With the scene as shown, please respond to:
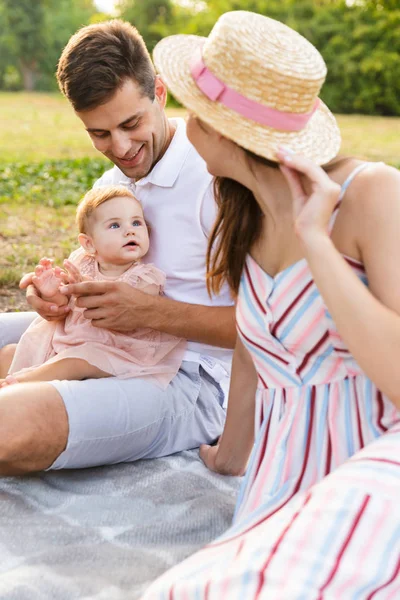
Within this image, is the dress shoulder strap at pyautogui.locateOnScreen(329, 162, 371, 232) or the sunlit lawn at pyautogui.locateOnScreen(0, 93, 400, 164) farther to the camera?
the sunlit lawn at pyautogui.locateOnScreen(0, 93, 400, 164)

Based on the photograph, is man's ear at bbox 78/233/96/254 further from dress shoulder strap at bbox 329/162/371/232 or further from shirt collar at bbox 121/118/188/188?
dress shoulder strap at bbox 329/162/371/232

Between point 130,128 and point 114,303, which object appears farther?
point 130,128

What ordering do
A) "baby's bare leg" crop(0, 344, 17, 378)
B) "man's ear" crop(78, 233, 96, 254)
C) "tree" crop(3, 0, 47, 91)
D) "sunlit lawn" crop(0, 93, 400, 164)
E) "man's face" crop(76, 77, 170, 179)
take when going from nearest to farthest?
"man's face" crop(76, 77, 170, 179), "man's ear" crop(78, 233, 96, 254), "baby's bare leg" crop(0, 344, 17, 378), "sunlit lawn" crop(0, 93, 400, 164), "tree" crop(3, 0, 47, 91)

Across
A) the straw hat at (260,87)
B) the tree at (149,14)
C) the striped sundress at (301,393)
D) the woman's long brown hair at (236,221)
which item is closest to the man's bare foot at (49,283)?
the woman's long brown hair at (236,221)

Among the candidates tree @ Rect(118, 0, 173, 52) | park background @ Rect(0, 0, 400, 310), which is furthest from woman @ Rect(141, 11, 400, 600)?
tree @ Rect(118, 0, 173, 52)

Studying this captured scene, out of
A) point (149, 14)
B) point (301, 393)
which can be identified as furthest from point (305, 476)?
point (149, 14)

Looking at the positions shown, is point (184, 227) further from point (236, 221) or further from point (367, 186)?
point (367, 186)

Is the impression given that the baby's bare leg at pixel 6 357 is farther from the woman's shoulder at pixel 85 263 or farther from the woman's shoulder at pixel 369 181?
the woman's shoulder at pixel 369 181

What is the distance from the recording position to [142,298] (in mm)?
3146

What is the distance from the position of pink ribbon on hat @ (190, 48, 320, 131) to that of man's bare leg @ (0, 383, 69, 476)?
1233 millimetres

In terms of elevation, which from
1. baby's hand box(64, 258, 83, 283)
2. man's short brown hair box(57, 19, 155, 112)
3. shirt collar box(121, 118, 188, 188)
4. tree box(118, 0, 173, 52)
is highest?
man's short brown hair box(57, 19, 155, 112)

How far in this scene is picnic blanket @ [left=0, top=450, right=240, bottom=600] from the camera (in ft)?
7.79

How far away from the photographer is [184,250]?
3.25m

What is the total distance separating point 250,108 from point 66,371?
1.38m
